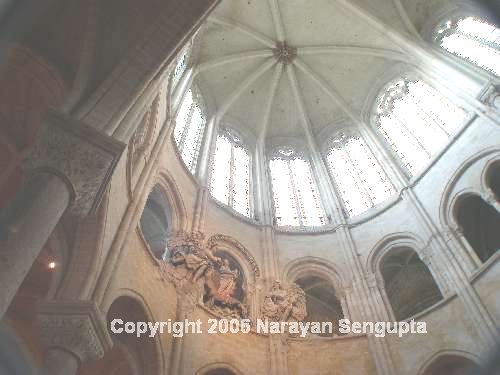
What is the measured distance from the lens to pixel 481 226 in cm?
1403

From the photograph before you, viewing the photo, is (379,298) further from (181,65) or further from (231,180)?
(181,65)

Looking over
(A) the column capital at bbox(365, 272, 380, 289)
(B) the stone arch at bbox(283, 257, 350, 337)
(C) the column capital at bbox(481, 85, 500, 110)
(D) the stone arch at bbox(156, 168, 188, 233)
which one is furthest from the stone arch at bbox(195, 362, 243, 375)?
(C) the column capital at bbox(481, 85, 500, 110)

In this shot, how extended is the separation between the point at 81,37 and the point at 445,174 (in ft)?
33.3

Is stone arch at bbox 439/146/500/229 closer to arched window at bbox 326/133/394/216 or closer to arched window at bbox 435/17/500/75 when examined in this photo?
arched window at bbox 326/133/394/216

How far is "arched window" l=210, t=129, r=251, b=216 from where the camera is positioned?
1509cm

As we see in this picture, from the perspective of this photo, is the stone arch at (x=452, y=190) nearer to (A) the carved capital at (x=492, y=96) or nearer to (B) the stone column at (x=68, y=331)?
(A) the carved capital at (x=492, y=96)

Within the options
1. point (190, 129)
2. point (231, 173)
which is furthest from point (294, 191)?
point (190, 129)

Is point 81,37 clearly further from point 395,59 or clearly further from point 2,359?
point 395,59

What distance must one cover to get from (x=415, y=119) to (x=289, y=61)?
5.94 meters

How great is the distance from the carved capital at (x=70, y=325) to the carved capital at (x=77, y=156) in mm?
1412

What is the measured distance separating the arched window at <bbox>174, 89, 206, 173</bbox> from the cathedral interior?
12 centimetres

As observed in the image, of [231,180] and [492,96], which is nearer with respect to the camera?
[492,96]

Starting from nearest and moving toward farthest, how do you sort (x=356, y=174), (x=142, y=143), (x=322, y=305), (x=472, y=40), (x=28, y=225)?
(x=28, y=225) → (x=142, y=143) → (x=472, y=40) → (x=322, y=305) → (x=356, y=174)

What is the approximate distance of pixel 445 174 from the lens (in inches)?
504
